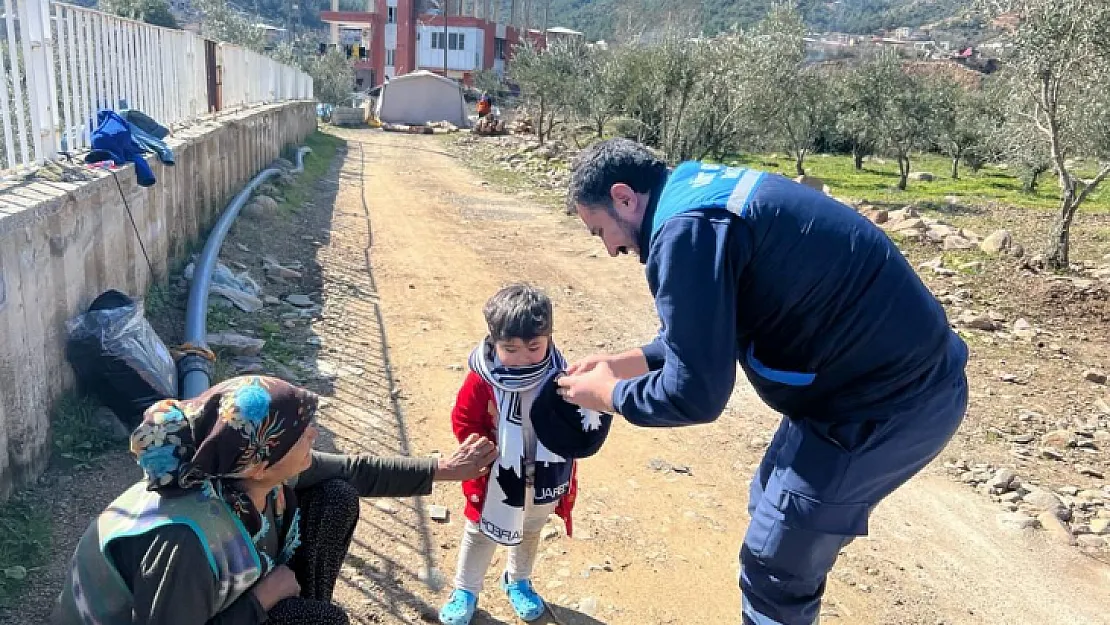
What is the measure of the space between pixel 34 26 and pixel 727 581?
478cm

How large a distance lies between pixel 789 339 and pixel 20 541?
296cm

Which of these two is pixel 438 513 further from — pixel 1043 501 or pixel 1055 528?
pixel 1043 501

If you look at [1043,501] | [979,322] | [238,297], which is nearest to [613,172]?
[1043,501]

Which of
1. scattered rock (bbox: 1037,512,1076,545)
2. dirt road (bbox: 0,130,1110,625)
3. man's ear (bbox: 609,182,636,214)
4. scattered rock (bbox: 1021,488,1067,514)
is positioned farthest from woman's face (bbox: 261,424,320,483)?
scattered rock (bbox: 1021,488,1067,514)

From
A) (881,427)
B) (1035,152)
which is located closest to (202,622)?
(881,427)

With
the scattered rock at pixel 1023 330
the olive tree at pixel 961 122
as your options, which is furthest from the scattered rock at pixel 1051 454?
the olive tree at pixel 961 122

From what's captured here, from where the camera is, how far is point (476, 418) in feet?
10.3

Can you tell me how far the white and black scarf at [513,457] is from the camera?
2.98 metres

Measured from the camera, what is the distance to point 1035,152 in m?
16.2

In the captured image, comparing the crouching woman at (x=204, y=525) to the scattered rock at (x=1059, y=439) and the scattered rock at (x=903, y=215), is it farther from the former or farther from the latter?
the scattered rock at (x=903, y=215)

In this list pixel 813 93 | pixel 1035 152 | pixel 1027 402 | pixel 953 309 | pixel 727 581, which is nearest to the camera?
pixel 727 581

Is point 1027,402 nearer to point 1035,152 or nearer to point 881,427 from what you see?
point 881,427

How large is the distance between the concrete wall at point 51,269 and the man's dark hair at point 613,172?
2.51 meters

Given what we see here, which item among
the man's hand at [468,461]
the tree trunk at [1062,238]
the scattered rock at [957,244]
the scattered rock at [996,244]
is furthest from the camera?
the scattered rock at [957,244]
